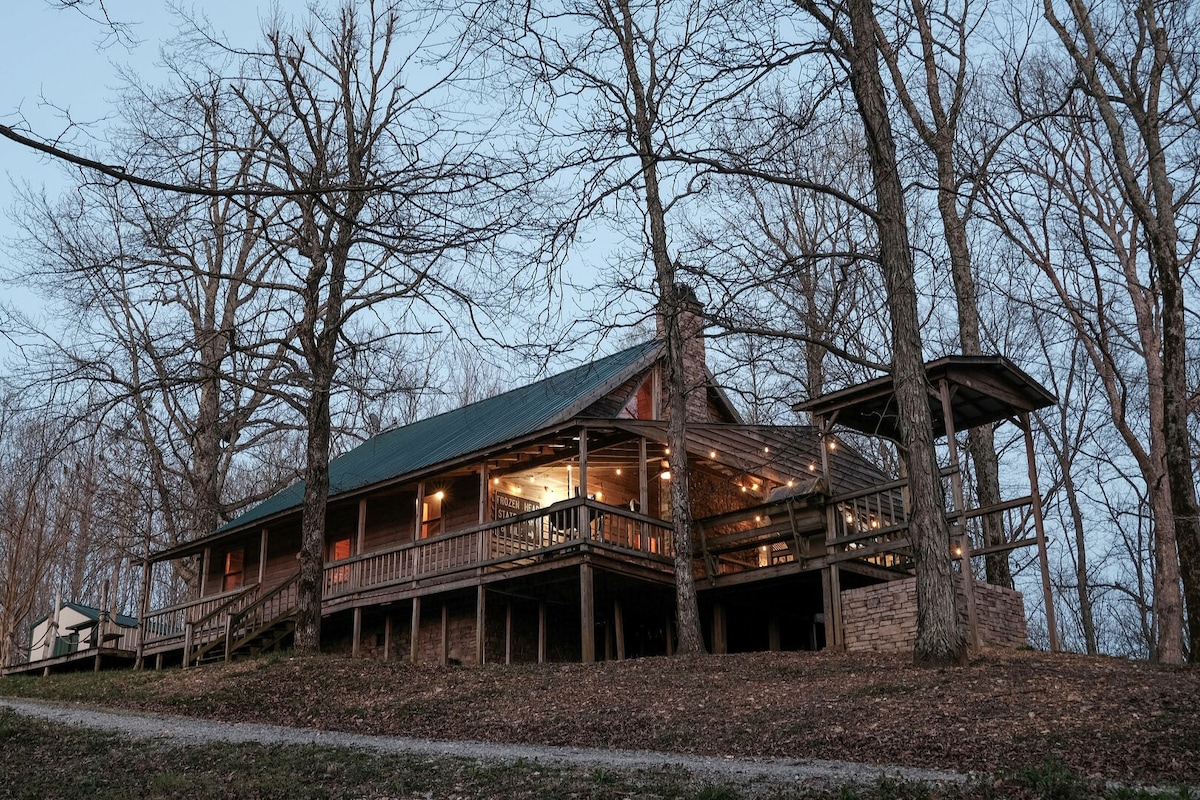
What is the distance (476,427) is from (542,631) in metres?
5.77

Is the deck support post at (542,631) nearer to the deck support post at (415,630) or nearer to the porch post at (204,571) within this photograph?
the deck support post at (415,630)

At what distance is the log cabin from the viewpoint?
58.5ft

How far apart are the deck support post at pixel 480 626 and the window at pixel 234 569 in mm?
10992

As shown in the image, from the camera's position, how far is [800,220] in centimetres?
3002

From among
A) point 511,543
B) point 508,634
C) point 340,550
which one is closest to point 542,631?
point 508,634

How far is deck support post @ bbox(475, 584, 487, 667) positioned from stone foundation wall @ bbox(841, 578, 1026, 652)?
695 centimetres

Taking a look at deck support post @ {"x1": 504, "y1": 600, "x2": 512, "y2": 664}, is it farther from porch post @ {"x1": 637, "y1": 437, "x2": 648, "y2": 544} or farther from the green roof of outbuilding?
the green roof of outbuilding

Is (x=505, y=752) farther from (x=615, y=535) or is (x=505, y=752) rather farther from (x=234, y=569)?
(x=234, y=569)

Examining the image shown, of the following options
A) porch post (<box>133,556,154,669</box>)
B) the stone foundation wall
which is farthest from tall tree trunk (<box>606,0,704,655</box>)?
porch post (<box>133,556,154,669</box>)

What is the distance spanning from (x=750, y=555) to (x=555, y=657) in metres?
4.57

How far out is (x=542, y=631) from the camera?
851 inches

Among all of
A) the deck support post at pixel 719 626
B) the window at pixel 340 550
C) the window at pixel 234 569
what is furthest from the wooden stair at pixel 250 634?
the deck support post at pixel 719 626

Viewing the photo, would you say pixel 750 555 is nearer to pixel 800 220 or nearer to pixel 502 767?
pixel 800 220

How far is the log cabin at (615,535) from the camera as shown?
58.5ft
